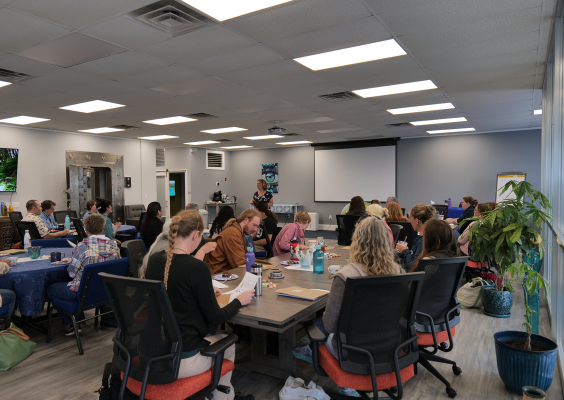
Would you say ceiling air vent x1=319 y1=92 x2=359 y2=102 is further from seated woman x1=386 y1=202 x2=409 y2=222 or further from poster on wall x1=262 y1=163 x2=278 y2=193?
poster on wall x1=262 y1=163 x2=278 y2=193

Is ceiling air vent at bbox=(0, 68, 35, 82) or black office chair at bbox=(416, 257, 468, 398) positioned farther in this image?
ceiling air vent at bbox=(0, 68, 35, 82)

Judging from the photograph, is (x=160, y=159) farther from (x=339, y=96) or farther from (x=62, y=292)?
(x=62, y=292)

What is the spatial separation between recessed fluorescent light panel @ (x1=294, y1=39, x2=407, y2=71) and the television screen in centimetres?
674

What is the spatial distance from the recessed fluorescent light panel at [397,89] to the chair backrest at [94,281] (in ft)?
12.7

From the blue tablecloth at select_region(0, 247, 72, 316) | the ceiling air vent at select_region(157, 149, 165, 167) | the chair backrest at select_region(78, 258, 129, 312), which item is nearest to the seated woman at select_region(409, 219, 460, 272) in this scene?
the chair backrest at select_region(78, 258, 129, 312)

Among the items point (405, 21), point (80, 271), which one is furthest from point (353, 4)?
point (80, 271)

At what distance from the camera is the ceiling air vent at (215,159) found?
42.8ft

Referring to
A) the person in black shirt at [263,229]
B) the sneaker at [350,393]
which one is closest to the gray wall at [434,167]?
the person in black shirt at [263,229]

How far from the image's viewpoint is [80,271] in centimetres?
345

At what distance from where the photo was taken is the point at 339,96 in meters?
5.75

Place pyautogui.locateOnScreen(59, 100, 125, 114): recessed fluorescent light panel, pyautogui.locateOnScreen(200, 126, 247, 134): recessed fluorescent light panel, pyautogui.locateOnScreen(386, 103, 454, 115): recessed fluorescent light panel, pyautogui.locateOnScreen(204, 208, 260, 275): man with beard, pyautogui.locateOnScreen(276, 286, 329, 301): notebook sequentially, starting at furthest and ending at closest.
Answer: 1. pyautogui.locateOnScreen(200, 126, 247, 134): recessed fluorescent light panel
2. pyautogui.locateOnScreen(386, 103, 454, 115): recessed fluorescent light panel
3. pyautogui.locateOnScreen(59, 100, 125, 114): recessed fluorescent light panel
4. pyautogui.locateOnScreen(204, 208, 260, 275): man with beard
5. pyautogui.locateOnScreen(276, 286, 329, 301): notebook

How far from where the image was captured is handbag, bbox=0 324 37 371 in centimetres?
308

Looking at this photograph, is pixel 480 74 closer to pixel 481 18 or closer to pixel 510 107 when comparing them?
pixel 481 18

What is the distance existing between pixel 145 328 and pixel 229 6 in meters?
2.33
